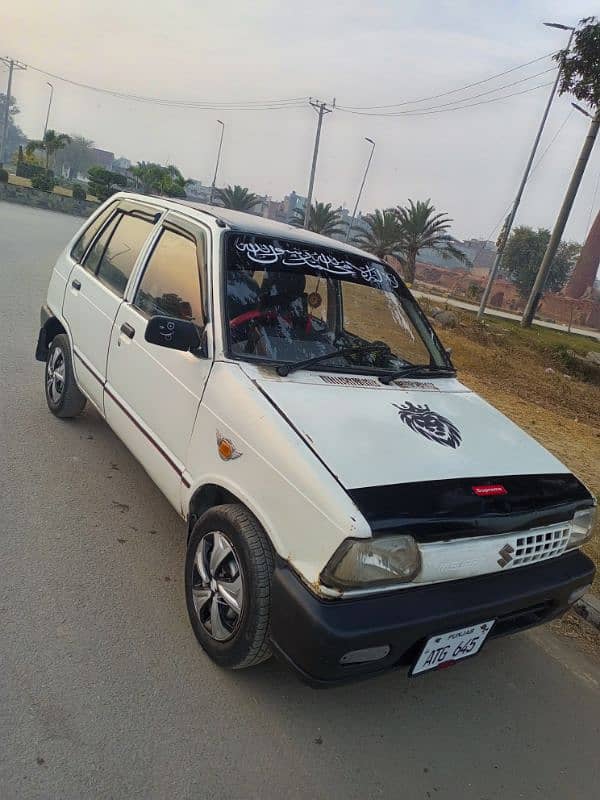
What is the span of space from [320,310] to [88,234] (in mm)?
2150

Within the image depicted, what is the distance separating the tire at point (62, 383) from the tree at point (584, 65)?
1905 cm

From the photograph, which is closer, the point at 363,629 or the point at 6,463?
the point at 363,629

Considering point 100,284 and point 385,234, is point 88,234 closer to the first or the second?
point 100,284

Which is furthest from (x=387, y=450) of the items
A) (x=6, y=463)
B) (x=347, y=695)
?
(x=6, y=463)

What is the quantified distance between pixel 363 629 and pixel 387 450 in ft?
2.34

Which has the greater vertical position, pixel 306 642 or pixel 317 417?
pixel 317 417

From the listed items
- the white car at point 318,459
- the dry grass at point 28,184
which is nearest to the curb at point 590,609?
the white car at point 318,459

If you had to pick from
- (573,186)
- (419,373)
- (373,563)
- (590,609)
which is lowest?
(590,609)

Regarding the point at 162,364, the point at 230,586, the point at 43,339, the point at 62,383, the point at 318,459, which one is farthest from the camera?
the point at 43,339

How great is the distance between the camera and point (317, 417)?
8.14 feet

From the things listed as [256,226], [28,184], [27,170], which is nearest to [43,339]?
[256,226]

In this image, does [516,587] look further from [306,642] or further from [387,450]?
[306,642]

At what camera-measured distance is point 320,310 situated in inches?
137

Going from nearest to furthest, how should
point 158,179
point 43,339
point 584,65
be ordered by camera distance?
point 43,339, point 584,65, point 158,179
